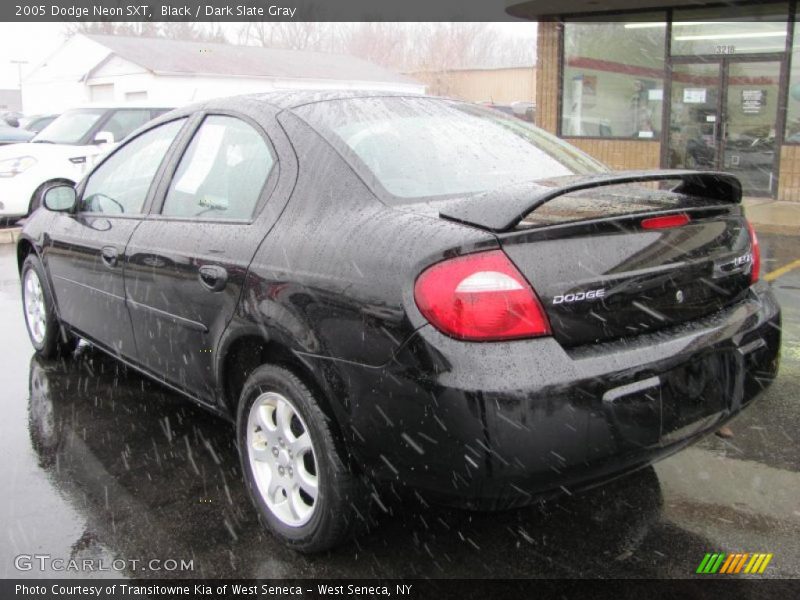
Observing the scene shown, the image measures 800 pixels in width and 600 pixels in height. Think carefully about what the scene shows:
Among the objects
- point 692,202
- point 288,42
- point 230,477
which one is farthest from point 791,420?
point 288,42

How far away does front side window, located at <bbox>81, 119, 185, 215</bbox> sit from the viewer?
3830 millimetres

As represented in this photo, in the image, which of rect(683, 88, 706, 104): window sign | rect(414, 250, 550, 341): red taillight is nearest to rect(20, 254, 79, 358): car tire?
rect(414, 250, 550, 341): red taillight

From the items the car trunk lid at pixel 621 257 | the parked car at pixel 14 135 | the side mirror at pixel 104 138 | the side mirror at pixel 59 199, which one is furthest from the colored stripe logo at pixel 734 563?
the parked car at pixel 14 135

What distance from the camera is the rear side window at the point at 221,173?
3.11 metres

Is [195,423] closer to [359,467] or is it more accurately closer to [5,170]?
[359,467]

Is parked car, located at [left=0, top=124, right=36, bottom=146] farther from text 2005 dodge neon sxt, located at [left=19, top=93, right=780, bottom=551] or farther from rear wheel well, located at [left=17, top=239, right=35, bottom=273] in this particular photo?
text 2005 dodge neon sxt, located at [left=19, top=93, right=780, bottom=551]

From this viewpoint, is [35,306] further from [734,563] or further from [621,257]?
[734,563]

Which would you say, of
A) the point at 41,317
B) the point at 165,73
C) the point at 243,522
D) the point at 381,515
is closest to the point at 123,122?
the point at 41,317

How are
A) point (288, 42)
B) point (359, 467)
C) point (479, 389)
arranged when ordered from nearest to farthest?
point (479, 389) < point (359, 467) < point (288, 42)

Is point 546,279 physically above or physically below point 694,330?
above

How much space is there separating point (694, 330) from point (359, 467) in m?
1.20

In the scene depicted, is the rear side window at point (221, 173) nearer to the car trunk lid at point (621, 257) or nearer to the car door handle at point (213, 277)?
the car door handle at point (213, 277)

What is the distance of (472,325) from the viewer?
2.22m

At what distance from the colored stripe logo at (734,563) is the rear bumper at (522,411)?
0.48 m
